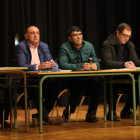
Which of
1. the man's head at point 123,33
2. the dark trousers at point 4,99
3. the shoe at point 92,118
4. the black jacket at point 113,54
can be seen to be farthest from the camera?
the man's head at point 123,33

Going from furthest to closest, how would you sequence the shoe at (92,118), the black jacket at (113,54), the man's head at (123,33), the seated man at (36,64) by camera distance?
the man's head at (123,33) < the black jacket at (113,54) < the shoe at (92,118) < the seated man at (36,64)

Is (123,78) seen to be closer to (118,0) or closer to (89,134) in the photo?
(89,134)

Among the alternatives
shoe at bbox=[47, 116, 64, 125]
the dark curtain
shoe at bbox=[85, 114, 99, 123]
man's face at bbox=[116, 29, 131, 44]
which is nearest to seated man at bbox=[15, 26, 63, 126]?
shoe at bbox=[47, 116, 64, 125]

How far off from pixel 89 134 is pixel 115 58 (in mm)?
1434

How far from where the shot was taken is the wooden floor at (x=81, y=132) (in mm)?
3283

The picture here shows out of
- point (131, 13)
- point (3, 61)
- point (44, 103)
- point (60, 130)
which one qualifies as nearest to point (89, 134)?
point (60, 130)

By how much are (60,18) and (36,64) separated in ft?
7.77

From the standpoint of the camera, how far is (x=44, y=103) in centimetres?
412

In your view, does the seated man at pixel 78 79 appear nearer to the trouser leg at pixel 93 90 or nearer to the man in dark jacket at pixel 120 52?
the trouser leg at pixel 93 90

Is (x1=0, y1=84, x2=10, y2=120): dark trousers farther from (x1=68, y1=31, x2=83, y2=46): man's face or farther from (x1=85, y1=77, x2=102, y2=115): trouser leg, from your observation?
(x1=68, y1=31, x2=83, y2=46): man's face

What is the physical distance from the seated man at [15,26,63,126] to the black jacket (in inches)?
30.0

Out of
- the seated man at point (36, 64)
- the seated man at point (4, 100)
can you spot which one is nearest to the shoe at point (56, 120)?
the seated man at point (36, 64)

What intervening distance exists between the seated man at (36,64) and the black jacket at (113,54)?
76 centimetres

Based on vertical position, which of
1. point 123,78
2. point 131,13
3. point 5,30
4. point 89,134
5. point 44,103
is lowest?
point 89,134
